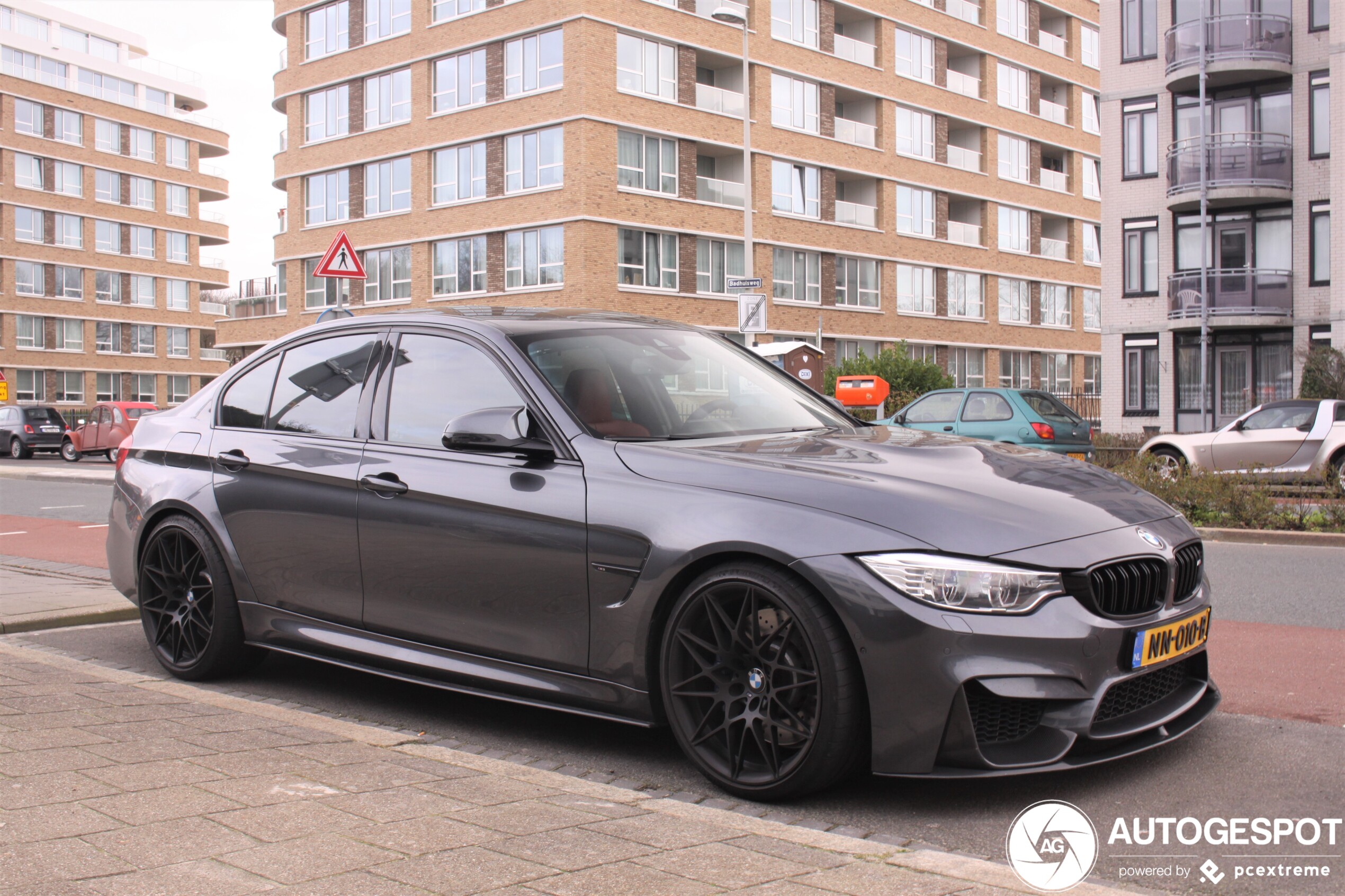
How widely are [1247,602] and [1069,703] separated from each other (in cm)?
513

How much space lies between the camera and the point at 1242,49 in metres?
33.4

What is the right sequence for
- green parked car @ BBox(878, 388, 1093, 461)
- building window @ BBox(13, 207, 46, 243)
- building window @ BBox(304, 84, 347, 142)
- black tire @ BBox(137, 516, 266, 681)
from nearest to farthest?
black tire @ BBox(137, 516, 266, 681), green parked car @ BBox(878, 388, 1093, 461), building window @ BBox(304, 84, 347, 142), building window @ BBox(13, 207, 46, 243)

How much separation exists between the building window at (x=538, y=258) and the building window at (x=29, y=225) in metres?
43.7

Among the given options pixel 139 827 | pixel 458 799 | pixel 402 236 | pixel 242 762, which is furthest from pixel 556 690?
pixel 402 236

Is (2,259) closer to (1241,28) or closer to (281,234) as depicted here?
(281,234)

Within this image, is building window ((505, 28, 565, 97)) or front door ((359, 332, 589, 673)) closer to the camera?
front door ((359, 332, 589, 673))

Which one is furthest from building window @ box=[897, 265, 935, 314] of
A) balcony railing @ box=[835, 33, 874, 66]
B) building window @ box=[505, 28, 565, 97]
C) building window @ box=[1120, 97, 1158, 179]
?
building window @ box=[505, 28, 565, 97]

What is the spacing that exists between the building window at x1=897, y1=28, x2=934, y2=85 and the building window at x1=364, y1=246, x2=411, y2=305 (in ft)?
69.4

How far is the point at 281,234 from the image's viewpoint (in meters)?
49.0

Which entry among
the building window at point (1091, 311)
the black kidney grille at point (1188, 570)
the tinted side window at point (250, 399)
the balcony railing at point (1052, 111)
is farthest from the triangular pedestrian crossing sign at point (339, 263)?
the building window at point (1091, 311)

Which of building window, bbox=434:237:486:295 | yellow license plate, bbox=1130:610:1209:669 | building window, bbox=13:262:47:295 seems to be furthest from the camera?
building window, bbox=13:262:47:295

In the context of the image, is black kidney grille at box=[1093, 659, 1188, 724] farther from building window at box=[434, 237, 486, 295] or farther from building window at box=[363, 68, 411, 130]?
building window at box=[363, 68, 411, 130]

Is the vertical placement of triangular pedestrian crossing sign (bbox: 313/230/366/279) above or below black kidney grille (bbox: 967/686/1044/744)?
above

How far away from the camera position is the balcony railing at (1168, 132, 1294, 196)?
33594 millimetres
